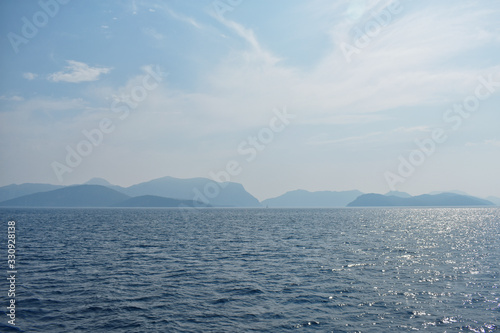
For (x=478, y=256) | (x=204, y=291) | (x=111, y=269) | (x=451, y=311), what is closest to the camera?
(x=451, y=311)

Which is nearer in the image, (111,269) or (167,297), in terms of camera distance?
(167,297)

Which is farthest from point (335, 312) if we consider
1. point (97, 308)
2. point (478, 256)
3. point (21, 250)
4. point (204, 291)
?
point (21, 250)

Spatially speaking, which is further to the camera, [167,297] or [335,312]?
[167,297]

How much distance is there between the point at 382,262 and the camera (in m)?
48.6

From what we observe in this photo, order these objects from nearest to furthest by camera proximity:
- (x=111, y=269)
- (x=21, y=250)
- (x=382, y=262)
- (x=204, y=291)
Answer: (x=204, y=291), (x=111, y=269), (x=382, y=262), (x=21, y=250)

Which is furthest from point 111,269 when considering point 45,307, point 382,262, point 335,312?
point 382,262

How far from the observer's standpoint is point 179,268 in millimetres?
44594

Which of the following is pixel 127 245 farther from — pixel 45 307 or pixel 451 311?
pixel 451 311

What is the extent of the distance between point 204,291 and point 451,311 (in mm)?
23280

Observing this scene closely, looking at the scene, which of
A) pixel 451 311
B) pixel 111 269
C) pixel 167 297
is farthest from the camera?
pixel 111 269

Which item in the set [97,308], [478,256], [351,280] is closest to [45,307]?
[97,308]

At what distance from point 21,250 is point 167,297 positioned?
43568 millimetres

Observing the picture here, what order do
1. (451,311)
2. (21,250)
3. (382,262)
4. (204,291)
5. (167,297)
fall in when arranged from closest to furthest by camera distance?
(451,311)
(167,297)
(204,291)
(382,262)
(21,250)

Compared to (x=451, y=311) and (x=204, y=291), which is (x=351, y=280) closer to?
(x=451, y=311)
